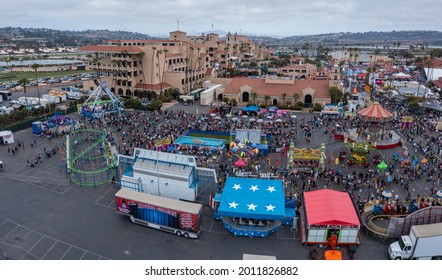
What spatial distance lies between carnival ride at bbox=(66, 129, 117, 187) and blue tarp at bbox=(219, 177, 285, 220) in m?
13.6

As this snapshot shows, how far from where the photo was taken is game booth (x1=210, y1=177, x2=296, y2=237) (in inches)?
1010

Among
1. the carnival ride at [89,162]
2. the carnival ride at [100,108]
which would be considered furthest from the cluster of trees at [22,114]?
the carnival ride at [89,162]

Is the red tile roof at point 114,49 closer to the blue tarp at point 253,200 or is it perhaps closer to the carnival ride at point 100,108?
the carnival ride at point 100,108

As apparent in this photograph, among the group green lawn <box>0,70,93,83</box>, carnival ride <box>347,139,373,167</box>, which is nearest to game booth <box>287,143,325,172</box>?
carnival ride <box>347,139,373,167</box>

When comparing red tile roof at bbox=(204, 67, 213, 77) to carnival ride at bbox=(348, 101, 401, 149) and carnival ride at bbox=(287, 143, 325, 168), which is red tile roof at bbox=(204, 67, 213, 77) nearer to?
carnival ride at bbox=(348, 101, 401, 149)

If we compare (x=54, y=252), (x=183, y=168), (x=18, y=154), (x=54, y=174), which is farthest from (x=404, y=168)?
(x=18, y=154)

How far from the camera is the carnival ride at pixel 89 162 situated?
3459 cm

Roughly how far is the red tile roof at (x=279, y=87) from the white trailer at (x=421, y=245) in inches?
1886

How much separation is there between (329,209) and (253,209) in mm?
5653

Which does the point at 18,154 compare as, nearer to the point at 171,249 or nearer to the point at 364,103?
the point at 171,249

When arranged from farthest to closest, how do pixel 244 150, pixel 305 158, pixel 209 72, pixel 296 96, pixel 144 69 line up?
pixel 209 72
pixel 144 69
pixel 296 96
pixel 244 150
pixel 305 158

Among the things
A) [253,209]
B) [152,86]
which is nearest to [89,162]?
[253,209]

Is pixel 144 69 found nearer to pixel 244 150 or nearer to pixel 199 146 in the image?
pixel 199 146

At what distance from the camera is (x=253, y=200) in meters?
27.2
